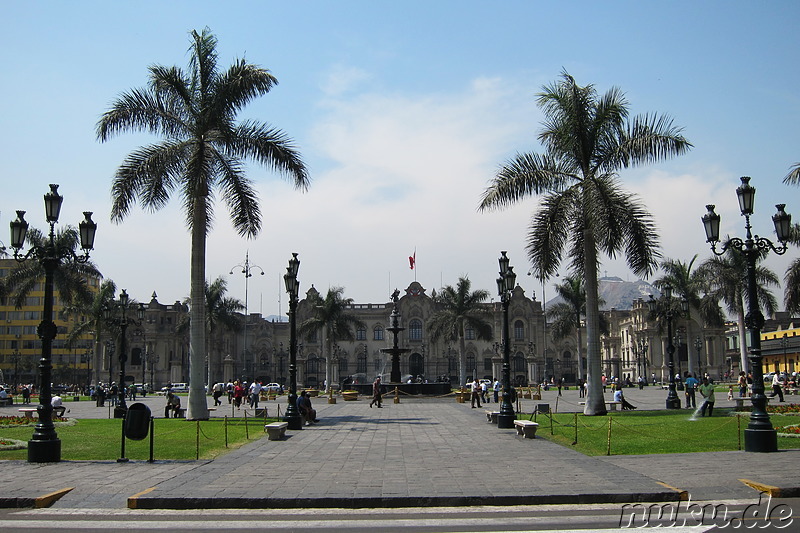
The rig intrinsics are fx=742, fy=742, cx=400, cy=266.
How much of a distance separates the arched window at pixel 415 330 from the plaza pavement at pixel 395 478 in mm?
75936

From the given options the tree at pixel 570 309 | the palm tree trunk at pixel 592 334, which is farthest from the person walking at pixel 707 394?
the tree at pixel 570 309

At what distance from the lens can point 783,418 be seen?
2431 cm

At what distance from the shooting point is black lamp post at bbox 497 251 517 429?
23297 millimetres

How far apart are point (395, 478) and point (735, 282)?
4365cm

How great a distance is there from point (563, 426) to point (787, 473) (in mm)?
10730

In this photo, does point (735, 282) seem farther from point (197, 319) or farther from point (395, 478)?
point (395, 478)

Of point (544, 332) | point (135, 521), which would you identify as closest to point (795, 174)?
point (135, 521)

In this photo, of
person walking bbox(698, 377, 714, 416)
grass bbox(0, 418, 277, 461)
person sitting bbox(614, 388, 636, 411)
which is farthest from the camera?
person sitting bbox(614, 388, 636, 411)

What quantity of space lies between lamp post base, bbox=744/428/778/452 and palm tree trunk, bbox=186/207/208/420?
59.4ft

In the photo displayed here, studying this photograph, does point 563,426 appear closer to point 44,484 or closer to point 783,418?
point 783,418

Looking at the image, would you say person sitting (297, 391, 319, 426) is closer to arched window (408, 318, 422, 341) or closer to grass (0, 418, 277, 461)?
grass (0, 418, 277, 461)

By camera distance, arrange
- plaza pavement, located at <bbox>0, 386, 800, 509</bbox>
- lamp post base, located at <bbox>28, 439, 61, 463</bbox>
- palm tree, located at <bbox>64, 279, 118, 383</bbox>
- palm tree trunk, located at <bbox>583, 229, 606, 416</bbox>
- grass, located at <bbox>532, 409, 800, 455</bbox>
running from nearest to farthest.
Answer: plaza pavement, located at <bbox>0, 386, 800, 509</bbox>
lamp post base, located at <bbox>28, 439, 61, 463</bbox>
grass, located at <bbox>532, 409, 800, 455</bbox>
palm tree trunk, located at <bbox>583, 229, 606, 416</bbox>
palm tree, located at <bbox>64, 279, 118, 383</bbox>

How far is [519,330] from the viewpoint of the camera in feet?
313

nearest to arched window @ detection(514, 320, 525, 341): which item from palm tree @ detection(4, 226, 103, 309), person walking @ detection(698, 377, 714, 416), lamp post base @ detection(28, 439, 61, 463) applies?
palm tree @ detection(4, 226, 103, 309)
